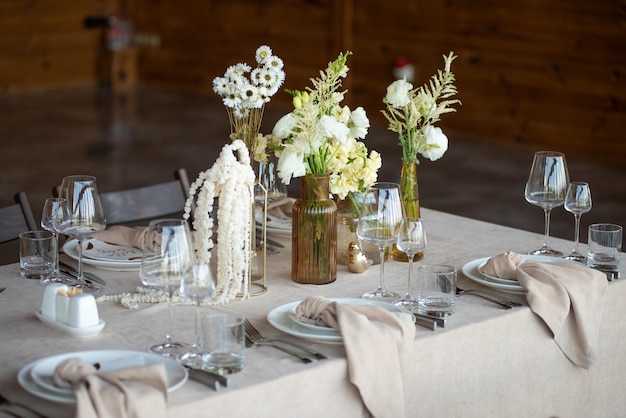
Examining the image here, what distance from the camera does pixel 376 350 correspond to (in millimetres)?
1854

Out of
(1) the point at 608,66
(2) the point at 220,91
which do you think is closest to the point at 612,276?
(2) the point at 220,91

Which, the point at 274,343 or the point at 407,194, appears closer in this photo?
the point at 274,343

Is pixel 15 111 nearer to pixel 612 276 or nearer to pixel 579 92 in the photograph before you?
pixel 579 92

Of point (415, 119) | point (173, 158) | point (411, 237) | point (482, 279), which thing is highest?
point (415, 119)

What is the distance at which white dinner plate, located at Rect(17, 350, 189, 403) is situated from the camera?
163 cm

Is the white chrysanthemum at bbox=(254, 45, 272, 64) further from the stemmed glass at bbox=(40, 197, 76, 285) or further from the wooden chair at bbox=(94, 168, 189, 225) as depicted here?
the wooden chair at bbox=(94, 168, 189, 225)

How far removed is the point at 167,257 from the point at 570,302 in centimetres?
90

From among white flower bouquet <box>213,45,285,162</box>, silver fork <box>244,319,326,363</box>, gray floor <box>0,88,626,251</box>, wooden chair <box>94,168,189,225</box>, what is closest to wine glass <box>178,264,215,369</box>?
silver fork <box>244,319,326,363</box>

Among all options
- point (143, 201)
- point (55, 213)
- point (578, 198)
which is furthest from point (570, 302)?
point (143, 201)

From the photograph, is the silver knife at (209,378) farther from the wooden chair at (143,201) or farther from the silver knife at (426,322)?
the wooden chair at (143,201)

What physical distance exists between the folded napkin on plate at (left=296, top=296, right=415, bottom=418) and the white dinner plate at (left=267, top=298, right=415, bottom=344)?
0.07ft

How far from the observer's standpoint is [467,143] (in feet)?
24.4

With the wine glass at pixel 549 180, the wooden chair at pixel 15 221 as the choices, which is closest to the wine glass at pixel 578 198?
the wine glass at pixel 549 180

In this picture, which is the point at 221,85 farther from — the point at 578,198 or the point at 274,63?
the point at 578,198
